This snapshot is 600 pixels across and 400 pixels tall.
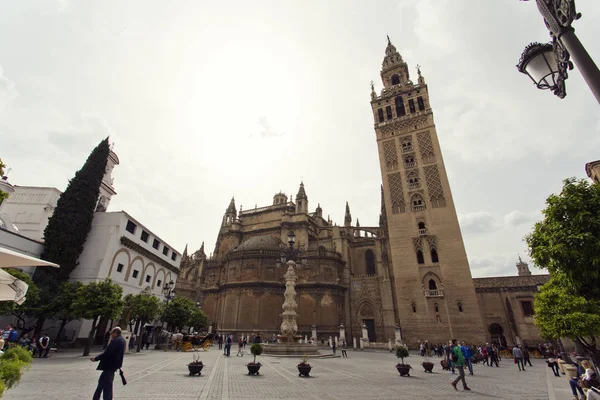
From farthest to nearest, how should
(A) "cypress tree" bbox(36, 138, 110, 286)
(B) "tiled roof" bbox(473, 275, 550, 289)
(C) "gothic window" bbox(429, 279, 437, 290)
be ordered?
(B) "tiled roof" bbox(473, 275, 550, 289)
(C) "gothic window" bbox(429, 279, 437, 290)
(A) "cypress tree" bbox(36, 138, 110, 286)

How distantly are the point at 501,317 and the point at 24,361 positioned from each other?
3898 centimetres

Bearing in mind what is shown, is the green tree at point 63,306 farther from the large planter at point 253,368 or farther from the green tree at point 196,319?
the large planter at point 253,368

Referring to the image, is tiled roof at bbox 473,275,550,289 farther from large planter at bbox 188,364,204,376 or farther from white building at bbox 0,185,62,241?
white building at bbox 0,185,62,241

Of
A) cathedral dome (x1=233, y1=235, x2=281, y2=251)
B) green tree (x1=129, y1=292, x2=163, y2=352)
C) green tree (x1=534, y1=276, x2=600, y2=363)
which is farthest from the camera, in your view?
cathedral dome (x1=233, y1=235, x2=281, y2=251)

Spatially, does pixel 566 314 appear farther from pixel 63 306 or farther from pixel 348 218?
pixel 348 218

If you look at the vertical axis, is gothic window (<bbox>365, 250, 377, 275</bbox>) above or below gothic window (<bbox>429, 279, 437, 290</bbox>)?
above

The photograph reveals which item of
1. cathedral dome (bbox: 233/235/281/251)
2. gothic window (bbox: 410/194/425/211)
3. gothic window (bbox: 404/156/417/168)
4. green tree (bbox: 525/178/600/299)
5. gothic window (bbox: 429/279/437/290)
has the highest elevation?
gothic window (bbox: 404/156/417/168)

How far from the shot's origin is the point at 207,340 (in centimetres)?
2288

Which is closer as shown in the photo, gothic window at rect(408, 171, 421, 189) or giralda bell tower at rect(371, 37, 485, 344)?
giralda bell tower at rect(371, 37, 485, 344)

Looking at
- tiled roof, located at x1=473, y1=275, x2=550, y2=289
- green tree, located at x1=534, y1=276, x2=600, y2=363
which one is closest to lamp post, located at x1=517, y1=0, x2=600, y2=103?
green tree, located at x1=534, y1=276, x2=600, y2=363

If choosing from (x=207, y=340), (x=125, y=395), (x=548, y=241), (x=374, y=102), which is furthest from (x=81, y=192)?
(x=374, y=102)

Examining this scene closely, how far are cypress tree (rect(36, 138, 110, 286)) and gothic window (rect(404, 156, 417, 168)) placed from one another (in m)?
31.1

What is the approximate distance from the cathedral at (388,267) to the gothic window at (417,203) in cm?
10

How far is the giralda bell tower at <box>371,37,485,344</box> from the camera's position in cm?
2734
